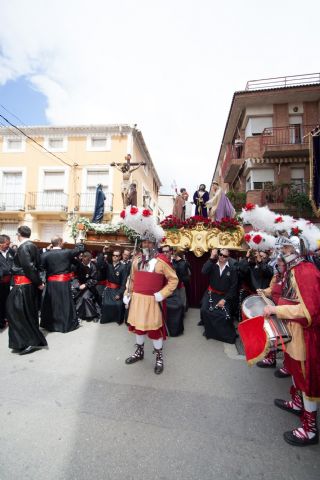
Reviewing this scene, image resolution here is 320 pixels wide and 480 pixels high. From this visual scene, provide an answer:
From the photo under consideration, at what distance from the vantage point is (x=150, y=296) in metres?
3.64

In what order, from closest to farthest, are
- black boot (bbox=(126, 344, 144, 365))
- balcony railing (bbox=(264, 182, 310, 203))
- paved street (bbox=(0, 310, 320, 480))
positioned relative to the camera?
1. paved street (bbox=(0, 310, 320, 480))
2. black boot (bbox=(126, 344, 144, 365))
3. balcony railing (bbox=(264, 182, 310, 203))

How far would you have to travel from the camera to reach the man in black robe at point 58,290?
4.93m

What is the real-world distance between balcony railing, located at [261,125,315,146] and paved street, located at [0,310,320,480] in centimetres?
1421

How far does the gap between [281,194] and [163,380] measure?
13.5 meters

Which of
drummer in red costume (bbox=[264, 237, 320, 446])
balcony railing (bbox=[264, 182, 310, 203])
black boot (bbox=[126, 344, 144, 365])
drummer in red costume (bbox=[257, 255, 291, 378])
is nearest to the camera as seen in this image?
drummer in red costume (bbox=[264, 237, 320, 446])

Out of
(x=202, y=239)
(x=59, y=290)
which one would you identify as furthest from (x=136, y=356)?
(x=202, y=239)

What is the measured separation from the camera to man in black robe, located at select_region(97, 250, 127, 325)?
225 inches

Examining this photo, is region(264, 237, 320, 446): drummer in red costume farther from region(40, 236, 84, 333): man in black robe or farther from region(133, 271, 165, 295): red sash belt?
region(40, 236, 84, 333): man in black robe

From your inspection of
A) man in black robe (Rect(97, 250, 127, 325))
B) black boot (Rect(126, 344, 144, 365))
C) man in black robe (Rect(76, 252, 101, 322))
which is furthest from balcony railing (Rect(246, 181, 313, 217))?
black boot (Rect(126, 344, 144, 365))

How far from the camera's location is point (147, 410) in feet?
8.83

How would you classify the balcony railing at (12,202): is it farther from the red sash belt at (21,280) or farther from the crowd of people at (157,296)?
the red sash belt at (21,280)

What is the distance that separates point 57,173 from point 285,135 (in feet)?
48.7

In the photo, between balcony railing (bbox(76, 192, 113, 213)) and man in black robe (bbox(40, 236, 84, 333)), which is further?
balcony railing (bbox(76, 192, 113, 213))

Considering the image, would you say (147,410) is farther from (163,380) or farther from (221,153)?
(221,153)
